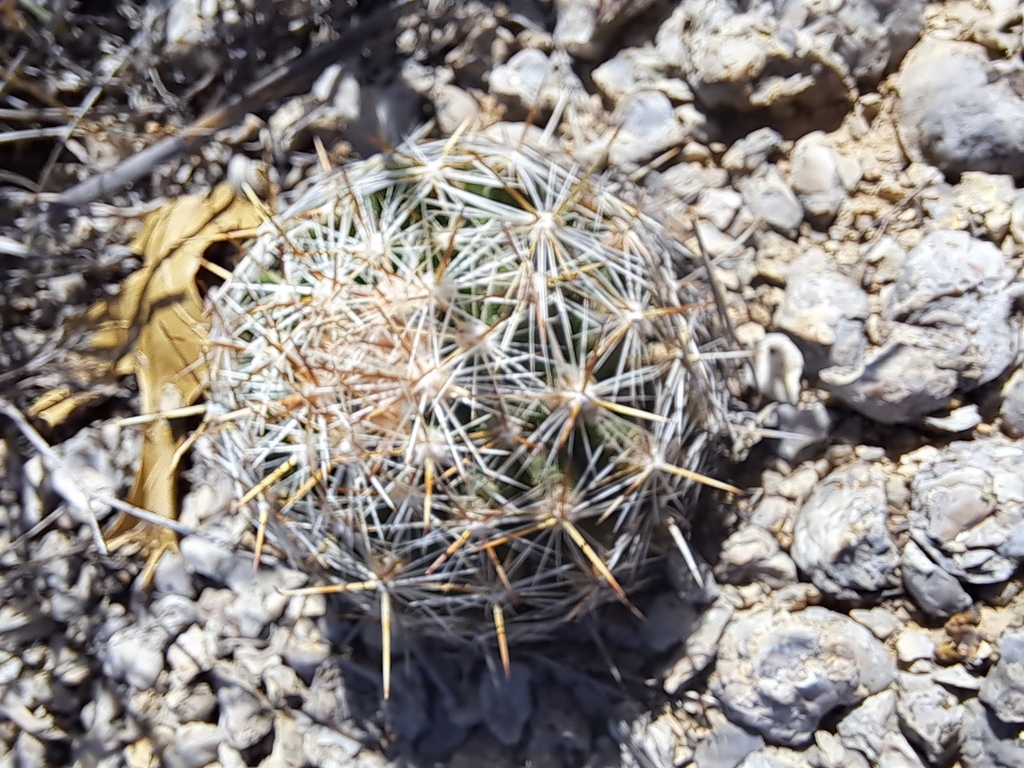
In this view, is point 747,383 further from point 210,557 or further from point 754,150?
point 210,557

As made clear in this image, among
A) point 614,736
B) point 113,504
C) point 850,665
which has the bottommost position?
point 614,736

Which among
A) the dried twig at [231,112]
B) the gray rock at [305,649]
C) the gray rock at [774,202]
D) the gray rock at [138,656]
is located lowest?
the gray rock at [305,649]

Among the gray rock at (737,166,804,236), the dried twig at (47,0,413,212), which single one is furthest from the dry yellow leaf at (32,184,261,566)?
the gray rock at (737,166,804,236)

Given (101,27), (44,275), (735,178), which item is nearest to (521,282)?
(735,178)

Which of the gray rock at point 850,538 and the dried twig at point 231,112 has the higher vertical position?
the dried twig at point 231,112

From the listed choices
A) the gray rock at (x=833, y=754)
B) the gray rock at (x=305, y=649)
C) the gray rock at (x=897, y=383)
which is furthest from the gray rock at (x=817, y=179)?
the gray rock at (x=305, y=649)

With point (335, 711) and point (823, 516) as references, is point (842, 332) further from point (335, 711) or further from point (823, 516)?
point (335, 711)

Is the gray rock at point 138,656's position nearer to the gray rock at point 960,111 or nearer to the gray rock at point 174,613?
the gray rock at point 174,613

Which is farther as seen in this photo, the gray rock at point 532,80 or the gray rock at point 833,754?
the gray rock at point 532,80
